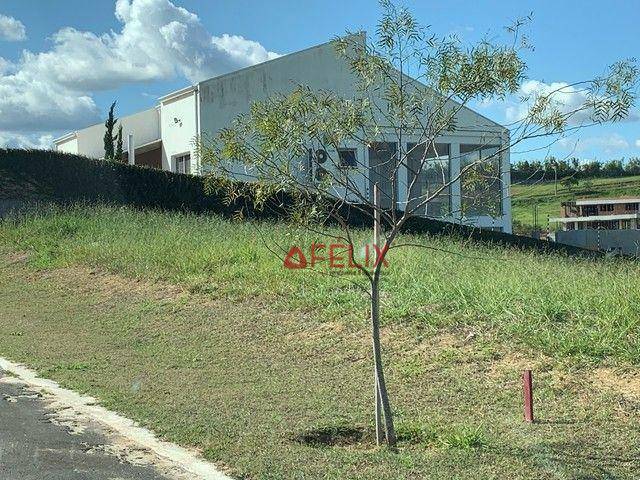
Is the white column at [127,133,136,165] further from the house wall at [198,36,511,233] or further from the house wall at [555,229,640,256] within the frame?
the house wall at [555,229,640,256]

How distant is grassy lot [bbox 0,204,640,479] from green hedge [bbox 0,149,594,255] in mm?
8025

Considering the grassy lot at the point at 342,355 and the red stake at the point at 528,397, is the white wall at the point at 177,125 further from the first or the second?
the red stake at the point at 528,397

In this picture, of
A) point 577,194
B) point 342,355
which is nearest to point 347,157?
point 342,355

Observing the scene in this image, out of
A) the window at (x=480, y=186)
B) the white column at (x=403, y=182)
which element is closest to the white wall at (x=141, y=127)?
the white column at (x=403, y=182)

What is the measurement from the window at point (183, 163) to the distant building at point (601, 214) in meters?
21.9

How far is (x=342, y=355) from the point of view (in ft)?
29.9

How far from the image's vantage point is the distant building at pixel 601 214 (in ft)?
144

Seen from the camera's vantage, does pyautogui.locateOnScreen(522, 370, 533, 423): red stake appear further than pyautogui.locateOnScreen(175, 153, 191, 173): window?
No

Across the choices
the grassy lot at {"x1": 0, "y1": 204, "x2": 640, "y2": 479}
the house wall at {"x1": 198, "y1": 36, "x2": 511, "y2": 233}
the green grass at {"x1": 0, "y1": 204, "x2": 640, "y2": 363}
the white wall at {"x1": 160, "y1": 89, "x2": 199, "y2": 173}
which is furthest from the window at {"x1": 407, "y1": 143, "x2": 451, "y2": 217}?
the white wall at {"x1": 160, "y1": 89, "x2": 199, "y2": 173}

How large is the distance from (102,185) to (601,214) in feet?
112

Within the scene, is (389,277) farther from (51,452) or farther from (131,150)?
(131,150)

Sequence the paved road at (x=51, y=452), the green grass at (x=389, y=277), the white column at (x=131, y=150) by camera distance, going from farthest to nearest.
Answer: the white column at (x=131, y=150)
the green grass at (x=389, y=277)
the paved road at (x=51, y=452)

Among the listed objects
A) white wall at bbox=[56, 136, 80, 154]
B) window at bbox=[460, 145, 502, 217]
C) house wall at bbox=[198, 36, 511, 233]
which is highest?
house wall at bbox=[198, 36, 511, 233]

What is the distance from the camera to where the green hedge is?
22719 mm
